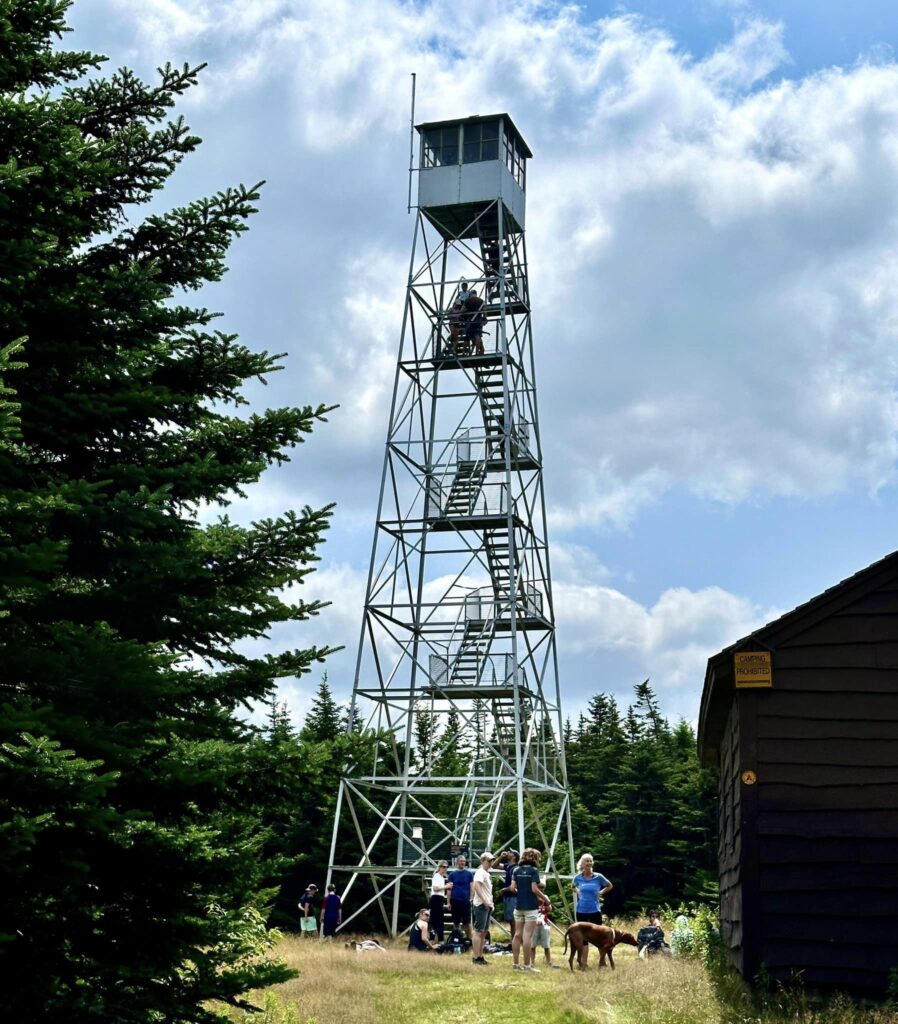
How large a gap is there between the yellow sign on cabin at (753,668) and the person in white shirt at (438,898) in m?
10.4

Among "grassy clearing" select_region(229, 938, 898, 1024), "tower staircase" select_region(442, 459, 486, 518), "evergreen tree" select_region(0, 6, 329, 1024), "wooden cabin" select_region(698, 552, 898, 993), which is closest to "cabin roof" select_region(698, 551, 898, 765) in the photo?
"wooden cabin" select_region(698, 552, 898, 993)

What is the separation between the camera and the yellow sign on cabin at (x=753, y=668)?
11.8 meters

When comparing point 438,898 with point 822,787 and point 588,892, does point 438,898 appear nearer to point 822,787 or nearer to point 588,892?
point 588,892

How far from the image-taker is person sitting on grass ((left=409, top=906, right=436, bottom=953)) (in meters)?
20.3

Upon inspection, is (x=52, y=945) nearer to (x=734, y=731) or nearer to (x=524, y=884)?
(x=734, y=731)

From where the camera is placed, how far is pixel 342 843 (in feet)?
120

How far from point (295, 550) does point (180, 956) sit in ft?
9.60

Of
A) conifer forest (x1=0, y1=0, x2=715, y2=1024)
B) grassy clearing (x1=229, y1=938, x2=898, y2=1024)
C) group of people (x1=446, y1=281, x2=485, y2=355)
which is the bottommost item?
grassy clearing (x1=229, y1=938, x2=898, y2=1024)

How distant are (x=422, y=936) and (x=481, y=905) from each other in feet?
10.5

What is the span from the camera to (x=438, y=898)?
20.7 metres

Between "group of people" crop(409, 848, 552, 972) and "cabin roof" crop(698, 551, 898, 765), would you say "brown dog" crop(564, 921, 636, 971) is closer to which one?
"group of people" crop(409, 848, 552, 972)

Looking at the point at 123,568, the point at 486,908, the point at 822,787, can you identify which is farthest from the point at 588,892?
the point at 123,568

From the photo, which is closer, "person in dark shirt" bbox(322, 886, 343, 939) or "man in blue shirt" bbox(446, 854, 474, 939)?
"man in blue shirt" bbox(446, 854, 474, 939)

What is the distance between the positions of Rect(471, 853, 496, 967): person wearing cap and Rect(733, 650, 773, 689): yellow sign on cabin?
739cm
